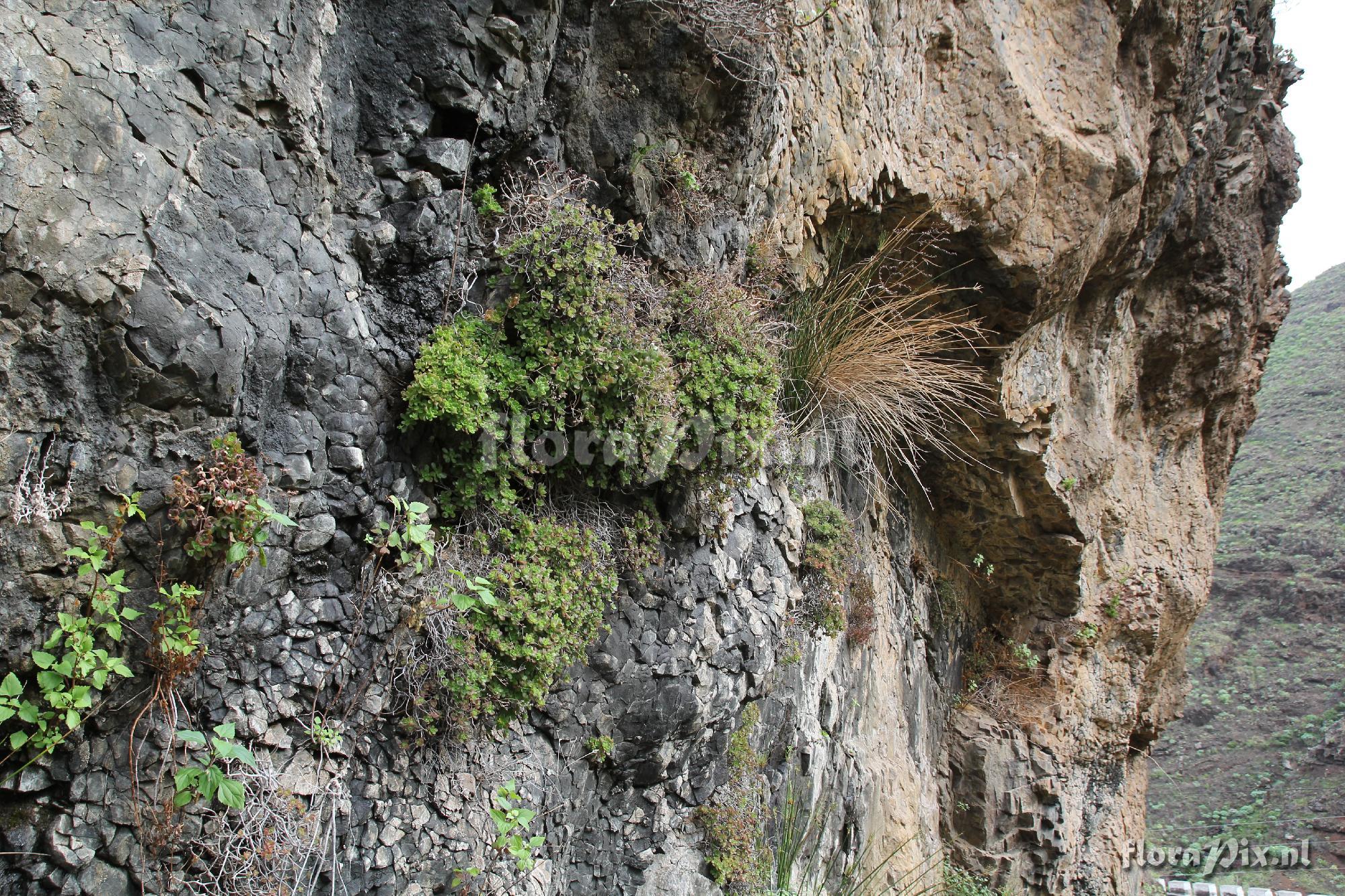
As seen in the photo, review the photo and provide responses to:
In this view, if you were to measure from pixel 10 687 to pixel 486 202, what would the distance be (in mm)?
1961

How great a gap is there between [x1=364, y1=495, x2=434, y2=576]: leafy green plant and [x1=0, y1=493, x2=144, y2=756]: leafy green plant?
664 millimetres

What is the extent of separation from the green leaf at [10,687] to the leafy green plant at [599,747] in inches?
72.8

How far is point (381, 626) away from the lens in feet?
8.32

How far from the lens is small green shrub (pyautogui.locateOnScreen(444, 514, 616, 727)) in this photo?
8.64 ft

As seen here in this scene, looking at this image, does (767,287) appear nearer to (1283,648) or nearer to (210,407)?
(210,407)

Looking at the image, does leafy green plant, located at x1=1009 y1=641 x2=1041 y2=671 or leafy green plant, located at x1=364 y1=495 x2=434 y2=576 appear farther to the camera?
leafy green plant, located at x1=1009 y1=641 x2=1041 y2=671

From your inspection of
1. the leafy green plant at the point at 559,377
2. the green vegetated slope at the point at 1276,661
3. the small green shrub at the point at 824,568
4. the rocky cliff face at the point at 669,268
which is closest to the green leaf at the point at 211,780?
the rocky cliff face at the point at 669,268

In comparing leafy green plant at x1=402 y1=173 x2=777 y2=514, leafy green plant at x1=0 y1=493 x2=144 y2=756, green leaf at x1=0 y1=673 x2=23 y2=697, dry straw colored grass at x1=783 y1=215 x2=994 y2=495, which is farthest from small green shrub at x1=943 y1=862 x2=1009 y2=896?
green leaf at x1=0 y1=673 x2=23 y2=697

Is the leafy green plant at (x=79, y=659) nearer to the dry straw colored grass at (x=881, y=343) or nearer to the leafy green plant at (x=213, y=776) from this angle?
the leafy green plant at (x=213, y=776)

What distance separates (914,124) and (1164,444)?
4378 mm

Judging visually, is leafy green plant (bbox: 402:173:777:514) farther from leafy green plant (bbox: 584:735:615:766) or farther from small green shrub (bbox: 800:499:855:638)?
small green shrub (bbox: 800:499:855:638)

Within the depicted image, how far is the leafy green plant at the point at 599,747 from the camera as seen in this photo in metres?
3.12

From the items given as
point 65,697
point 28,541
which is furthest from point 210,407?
point 65,697

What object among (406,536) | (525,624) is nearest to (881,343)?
(525,624)
